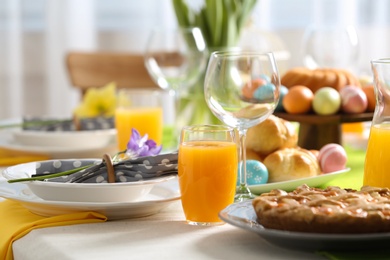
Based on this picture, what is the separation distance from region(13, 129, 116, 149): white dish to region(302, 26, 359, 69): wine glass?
0.59 meters

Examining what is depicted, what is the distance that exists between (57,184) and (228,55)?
31 cm

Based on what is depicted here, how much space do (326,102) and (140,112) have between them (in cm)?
44

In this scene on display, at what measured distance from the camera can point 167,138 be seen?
204 centimetres

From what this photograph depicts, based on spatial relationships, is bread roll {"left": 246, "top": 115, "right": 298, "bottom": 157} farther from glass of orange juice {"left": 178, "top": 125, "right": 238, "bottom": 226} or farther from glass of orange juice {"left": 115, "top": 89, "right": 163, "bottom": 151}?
glass of orange juice {"left": 115, "top": 89, "right": 163, "bottom": 151}

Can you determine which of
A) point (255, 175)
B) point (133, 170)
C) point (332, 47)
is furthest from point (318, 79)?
point (133, 170)

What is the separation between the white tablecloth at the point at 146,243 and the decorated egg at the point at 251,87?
235 mm

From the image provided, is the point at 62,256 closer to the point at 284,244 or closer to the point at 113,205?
the point at 113,205

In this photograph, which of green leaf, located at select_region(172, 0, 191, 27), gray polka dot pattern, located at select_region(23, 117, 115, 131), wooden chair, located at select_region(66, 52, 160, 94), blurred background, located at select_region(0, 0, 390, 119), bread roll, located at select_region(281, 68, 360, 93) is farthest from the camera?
blurred background, located at select_region(0, 0, 390, 119)

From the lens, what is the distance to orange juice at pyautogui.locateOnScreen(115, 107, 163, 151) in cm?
176

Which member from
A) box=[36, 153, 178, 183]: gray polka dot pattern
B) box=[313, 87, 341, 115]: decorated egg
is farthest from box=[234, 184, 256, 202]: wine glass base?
box=[313, 87, 341, 115]: decorated egg

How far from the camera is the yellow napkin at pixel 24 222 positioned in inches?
40.8

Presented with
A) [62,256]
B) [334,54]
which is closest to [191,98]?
[334,54]

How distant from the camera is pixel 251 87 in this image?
123 centimetres

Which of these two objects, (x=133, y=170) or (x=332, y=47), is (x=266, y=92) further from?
(x=332, y=47)
